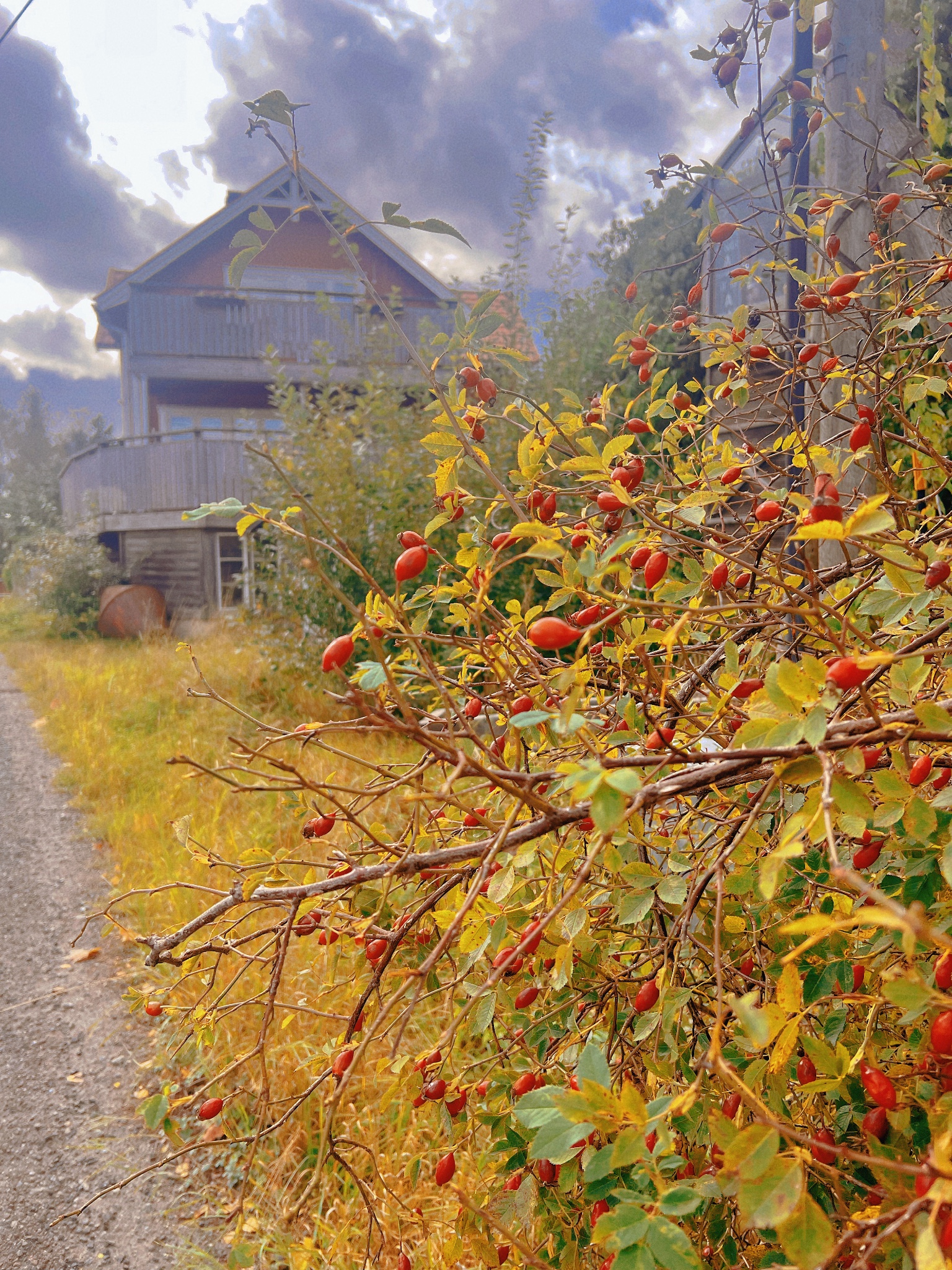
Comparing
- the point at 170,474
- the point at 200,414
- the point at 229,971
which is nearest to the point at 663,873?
the point at 229,971

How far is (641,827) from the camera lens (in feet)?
3.07

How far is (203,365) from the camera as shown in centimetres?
1673

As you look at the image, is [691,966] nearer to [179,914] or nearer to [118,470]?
[179,914]

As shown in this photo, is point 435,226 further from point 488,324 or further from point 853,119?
point 853,119

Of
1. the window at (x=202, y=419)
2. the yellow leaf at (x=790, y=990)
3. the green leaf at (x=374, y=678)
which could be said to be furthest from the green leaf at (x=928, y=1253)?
the window at (x=202, y=419)

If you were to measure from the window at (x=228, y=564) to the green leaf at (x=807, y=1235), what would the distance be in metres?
12.6

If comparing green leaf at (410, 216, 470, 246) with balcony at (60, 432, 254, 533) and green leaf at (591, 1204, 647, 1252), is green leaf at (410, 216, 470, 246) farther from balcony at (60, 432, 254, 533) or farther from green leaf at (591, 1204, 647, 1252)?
balcony at (60, 432, 254, 533)

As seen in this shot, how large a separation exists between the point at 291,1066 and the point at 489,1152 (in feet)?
4.38

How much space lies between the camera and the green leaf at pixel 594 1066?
0.68m

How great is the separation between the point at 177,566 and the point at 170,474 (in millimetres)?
1512

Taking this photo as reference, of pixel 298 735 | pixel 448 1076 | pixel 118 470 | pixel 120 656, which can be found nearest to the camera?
pixel 298 735

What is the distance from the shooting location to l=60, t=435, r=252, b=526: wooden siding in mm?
13133

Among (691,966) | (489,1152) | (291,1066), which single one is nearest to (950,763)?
(691,966)

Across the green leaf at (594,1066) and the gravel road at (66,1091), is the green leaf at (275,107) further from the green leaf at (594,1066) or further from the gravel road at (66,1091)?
the gravel road at (66,1091)
